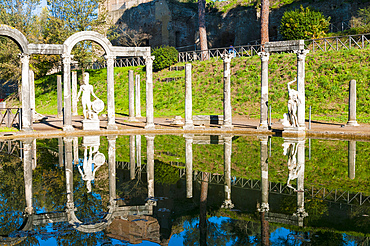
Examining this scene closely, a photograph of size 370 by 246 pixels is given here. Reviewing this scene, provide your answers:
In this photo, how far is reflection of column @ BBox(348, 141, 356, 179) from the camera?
885 centimetres

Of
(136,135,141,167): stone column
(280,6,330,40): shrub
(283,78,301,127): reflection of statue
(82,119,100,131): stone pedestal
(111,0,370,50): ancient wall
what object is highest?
(111,0,370,50): ancient wall

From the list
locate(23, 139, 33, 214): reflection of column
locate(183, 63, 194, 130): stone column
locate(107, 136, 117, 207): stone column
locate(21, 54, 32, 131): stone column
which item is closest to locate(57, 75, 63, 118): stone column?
locate(21, 54, 32, 131): stone column

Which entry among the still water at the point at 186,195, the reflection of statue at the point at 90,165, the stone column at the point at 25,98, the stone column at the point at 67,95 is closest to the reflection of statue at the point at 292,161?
the still water at the point at 186,195

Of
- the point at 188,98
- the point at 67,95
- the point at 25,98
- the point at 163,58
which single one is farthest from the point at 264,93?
the point at 163,58

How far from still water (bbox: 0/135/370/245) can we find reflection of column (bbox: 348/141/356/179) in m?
0.03

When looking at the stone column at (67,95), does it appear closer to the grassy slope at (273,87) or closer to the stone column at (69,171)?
the stone column at (69,171)

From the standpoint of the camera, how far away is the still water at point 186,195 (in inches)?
211

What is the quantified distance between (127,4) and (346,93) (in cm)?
3312

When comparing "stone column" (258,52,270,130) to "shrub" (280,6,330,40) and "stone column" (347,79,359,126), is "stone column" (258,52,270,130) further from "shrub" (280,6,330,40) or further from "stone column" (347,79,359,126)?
"shrub" (280,6,330,40)

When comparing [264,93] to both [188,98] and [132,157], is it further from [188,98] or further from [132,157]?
[132,157]

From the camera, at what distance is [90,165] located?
389 inches

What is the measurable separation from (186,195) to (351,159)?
5.58 metres

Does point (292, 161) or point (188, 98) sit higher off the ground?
point (188, 98)

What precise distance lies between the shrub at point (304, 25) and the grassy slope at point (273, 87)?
2.17 meters
